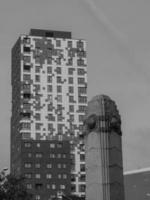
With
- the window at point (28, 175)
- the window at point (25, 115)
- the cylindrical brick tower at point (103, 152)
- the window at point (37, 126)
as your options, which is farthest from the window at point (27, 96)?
the cylindrical brick tower at point (103, 152)

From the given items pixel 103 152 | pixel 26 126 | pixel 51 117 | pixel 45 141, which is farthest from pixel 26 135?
pixel 103 152

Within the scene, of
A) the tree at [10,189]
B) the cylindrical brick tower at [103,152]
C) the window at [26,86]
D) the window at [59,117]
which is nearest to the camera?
the cylindrical brick tower at [103,152]

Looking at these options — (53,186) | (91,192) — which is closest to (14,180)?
(91,192)

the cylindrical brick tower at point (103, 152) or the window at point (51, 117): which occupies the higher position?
the window at point (51, 117)

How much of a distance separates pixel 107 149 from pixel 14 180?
3030cm

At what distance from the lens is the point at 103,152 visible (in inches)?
1287

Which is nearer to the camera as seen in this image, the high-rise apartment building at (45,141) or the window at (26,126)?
the high-rise apartment building at (45,141)

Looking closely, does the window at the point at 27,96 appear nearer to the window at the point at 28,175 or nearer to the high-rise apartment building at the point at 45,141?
the high-rise apartment building at the point at 45,141

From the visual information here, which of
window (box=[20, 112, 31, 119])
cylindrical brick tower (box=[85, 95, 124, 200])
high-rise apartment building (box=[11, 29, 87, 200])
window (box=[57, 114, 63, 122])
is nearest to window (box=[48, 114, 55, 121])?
high-rise apartment building (box=[11, 29, 87, 200])

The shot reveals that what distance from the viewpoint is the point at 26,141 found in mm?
190125

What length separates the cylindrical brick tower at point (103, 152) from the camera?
32375mm

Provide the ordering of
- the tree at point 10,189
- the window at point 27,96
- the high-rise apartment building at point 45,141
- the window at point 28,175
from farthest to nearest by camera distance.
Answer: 1. the window at point 27,96
2. the high-rise apartment building at point 45,141
3. the window at point 28,175
4. the tree at point 10,189

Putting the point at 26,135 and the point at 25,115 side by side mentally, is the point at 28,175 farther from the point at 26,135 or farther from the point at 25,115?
the point at 25,115

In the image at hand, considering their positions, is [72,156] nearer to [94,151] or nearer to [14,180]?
[14,180]
